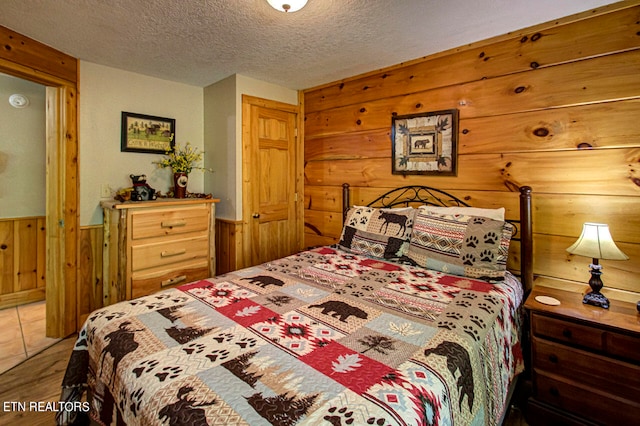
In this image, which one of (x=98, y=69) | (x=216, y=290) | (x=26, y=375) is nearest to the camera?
(x=216, y=290)

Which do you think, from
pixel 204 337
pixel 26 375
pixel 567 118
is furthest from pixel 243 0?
pixel 26 375

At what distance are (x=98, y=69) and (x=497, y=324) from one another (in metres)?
3.57

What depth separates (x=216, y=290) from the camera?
1779mm

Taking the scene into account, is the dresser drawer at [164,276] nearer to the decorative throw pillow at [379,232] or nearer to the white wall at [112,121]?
the white wall at [112,121]

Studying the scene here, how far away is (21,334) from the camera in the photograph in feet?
9.06

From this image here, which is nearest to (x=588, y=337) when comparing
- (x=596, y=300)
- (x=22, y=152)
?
(x=596, y=300)

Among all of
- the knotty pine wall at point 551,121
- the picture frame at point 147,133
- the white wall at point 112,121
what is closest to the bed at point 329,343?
the knotty pine wall at point 551,121

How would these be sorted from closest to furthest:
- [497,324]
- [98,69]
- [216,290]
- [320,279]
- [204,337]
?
[204,337] < [497,324] < [216,290] < [320,279] < [98,69]

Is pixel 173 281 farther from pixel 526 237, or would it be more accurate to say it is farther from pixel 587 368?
pixel 587 368

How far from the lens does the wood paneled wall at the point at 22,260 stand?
327cm

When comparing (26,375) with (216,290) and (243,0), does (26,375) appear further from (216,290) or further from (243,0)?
(243,0)

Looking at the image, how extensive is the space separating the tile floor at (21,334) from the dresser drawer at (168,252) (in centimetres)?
99

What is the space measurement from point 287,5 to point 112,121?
6.90 feet

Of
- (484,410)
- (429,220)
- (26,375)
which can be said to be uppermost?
(429,220)
